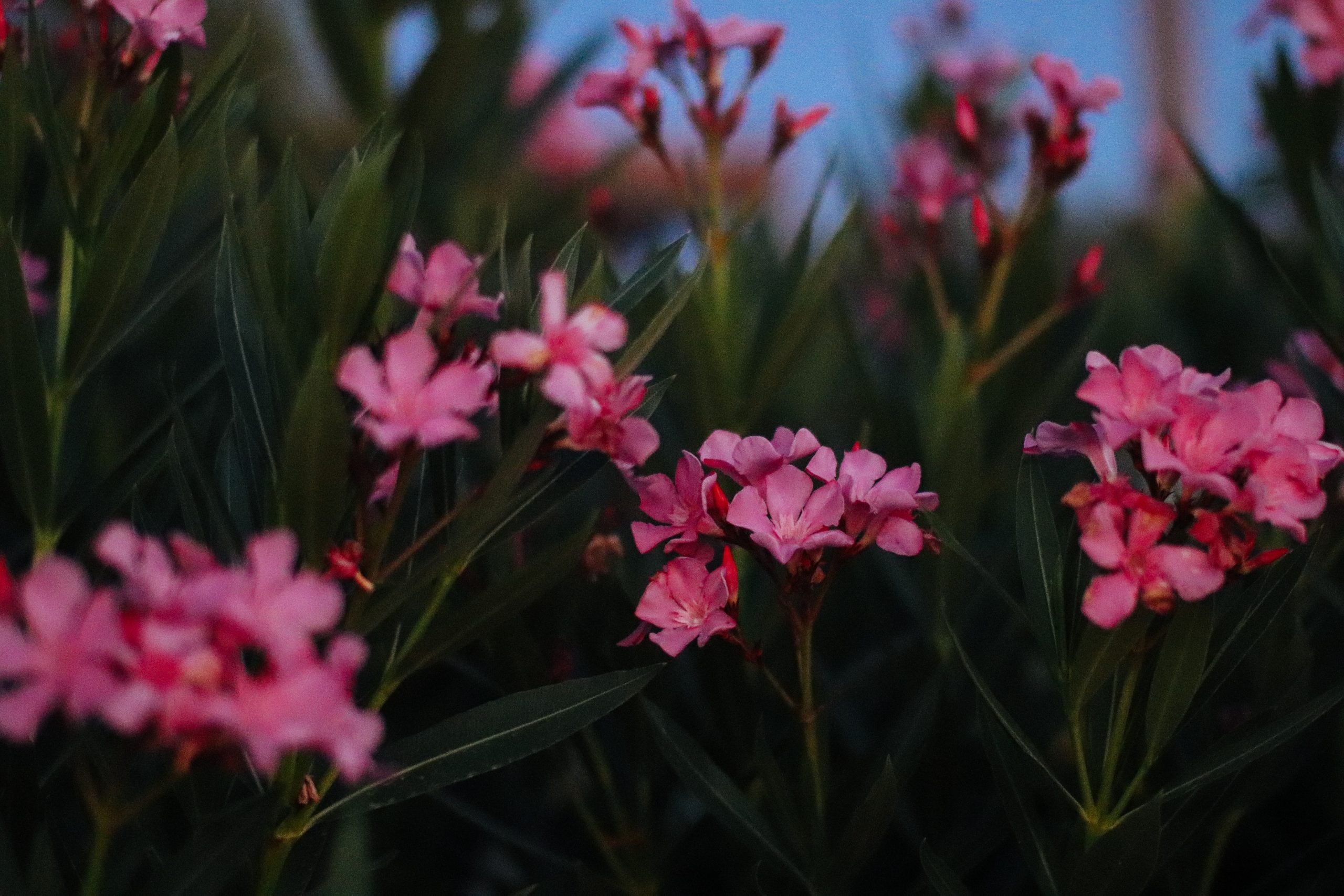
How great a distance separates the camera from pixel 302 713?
42 centimetres

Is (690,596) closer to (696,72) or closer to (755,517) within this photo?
(755,517)

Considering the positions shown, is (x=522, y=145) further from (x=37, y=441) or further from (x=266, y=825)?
(x=266, y=825)

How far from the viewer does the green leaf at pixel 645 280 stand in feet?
2.19

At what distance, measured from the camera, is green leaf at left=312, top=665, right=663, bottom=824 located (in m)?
0.61

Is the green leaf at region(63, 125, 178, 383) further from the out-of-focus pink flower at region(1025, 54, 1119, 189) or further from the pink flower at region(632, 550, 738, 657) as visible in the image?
the out-of-focus pink flower at region(1025, 54, 1119, 189)

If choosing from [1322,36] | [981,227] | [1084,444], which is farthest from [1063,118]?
[1084,444]

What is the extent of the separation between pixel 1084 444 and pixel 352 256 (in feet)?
1.28

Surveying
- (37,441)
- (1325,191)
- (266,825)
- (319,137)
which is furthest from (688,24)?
(319,137)

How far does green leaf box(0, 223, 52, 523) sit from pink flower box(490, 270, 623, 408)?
30 cm

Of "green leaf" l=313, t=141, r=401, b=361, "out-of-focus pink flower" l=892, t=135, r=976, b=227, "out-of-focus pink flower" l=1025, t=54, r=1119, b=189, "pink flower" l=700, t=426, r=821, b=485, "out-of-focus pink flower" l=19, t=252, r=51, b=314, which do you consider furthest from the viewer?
"out-of-focus pink flower" l=892, t=135, r=976, b=227

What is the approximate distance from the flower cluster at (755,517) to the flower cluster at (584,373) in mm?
58

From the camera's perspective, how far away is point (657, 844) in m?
0.95

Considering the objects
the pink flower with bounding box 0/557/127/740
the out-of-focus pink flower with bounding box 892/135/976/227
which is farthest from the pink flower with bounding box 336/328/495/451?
the out-of-focus pink flower with bounding box 892/135/976/227

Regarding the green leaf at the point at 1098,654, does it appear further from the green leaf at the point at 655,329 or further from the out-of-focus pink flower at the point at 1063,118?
the out-of-focus pink flower at the point at 1063,118
